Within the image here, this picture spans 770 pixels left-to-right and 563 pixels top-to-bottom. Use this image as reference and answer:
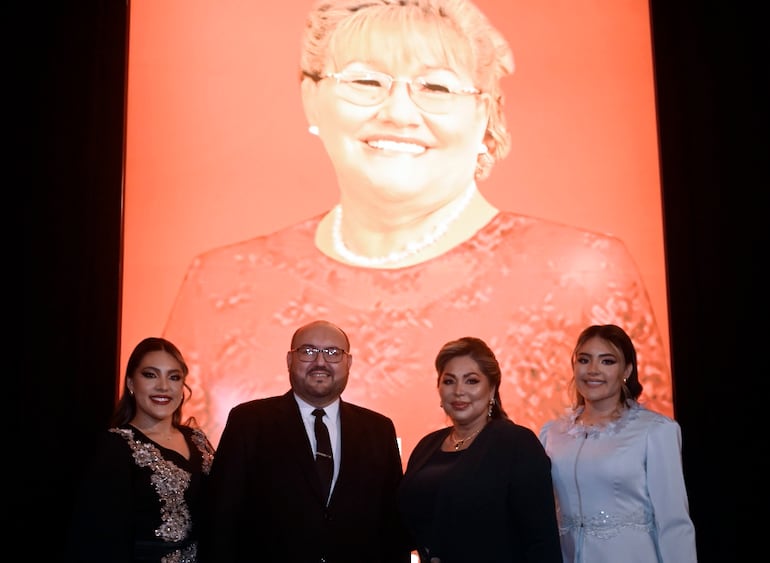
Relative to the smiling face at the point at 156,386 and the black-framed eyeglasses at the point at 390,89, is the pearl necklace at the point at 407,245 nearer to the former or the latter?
the black-framed eyeglasses at the point at 390,89

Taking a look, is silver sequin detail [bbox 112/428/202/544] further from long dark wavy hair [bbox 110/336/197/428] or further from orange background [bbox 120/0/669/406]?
orange background [bbox 120/0/669/406]

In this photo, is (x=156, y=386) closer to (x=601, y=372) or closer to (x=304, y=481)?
(x=304, y=481)

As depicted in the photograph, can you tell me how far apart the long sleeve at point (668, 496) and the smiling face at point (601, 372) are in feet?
0.57

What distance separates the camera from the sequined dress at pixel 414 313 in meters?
4.06

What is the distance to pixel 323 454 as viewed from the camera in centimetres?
290

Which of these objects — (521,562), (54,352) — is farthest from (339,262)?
(521,562)

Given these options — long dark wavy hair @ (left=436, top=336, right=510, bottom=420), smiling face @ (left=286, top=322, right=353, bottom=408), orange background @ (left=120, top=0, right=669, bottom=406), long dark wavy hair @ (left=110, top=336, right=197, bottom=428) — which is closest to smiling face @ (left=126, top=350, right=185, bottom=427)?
long dark wavy hair @ (left=110, top=336, right=197, bottom=428)

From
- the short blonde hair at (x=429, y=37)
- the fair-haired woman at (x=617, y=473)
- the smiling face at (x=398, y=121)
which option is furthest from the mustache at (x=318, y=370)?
the short blonde hair at (x=429, y=37)

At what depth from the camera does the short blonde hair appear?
13.6 ft

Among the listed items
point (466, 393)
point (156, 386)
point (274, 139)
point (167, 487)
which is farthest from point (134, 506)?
point (274, 139)

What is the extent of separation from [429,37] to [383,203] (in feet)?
2.46

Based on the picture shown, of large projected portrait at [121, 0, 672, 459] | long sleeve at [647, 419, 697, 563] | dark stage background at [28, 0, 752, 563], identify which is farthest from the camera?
large projected portrait at [121, 0, 672, 459]

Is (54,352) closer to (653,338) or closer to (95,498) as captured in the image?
(95,498)

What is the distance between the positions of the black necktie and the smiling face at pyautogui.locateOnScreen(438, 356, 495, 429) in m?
0.39
